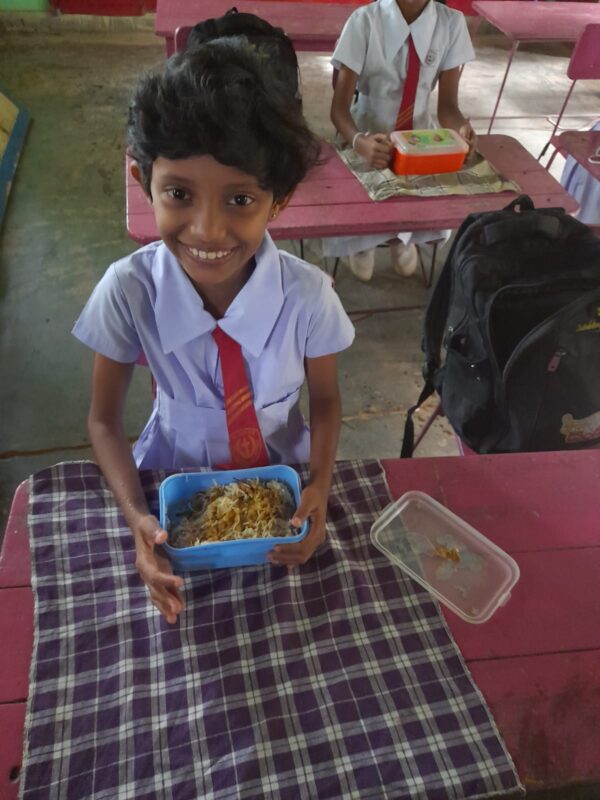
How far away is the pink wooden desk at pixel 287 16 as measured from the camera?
273 centimetres

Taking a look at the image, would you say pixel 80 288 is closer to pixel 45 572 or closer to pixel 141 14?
pixel 45 572

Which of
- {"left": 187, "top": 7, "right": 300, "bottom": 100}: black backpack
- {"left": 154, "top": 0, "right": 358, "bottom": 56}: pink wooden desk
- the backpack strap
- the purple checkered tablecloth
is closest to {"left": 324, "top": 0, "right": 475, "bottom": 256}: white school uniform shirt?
{"left": 187, "top": 7, "right": 300, "bottom": 100}: black backpack

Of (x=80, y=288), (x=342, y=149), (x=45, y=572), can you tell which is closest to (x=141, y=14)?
(x=80, y=288)

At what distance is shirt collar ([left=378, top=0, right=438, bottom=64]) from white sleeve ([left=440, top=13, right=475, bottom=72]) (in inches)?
3.4

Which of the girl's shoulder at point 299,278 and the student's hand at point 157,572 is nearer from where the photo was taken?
the student's hand at point 157,572

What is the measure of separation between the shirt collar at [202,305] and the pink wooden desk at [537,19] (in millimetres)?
3248

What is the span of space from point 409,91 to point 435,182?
716 millimetres

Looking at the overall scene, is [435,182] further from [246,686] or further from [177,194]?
[246,686]

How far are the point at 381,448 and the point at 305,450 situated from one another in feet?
3.05

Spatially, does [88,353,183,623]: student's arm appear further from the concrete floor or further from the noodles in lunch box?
the concrete floor

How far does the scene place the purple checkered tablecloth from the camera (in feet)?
2.32

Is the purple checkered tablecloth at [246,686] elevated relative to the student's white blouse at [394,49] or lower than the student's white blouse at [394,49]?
lower

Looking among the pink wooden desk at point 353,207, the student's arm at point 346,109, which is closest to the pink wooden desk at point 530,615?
the pink wooden desk at point 353,207

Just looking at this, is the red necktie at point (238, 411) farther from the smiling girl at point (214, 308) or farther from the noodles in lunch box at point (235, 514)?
the noodles in lunch box at point (235, 514)
